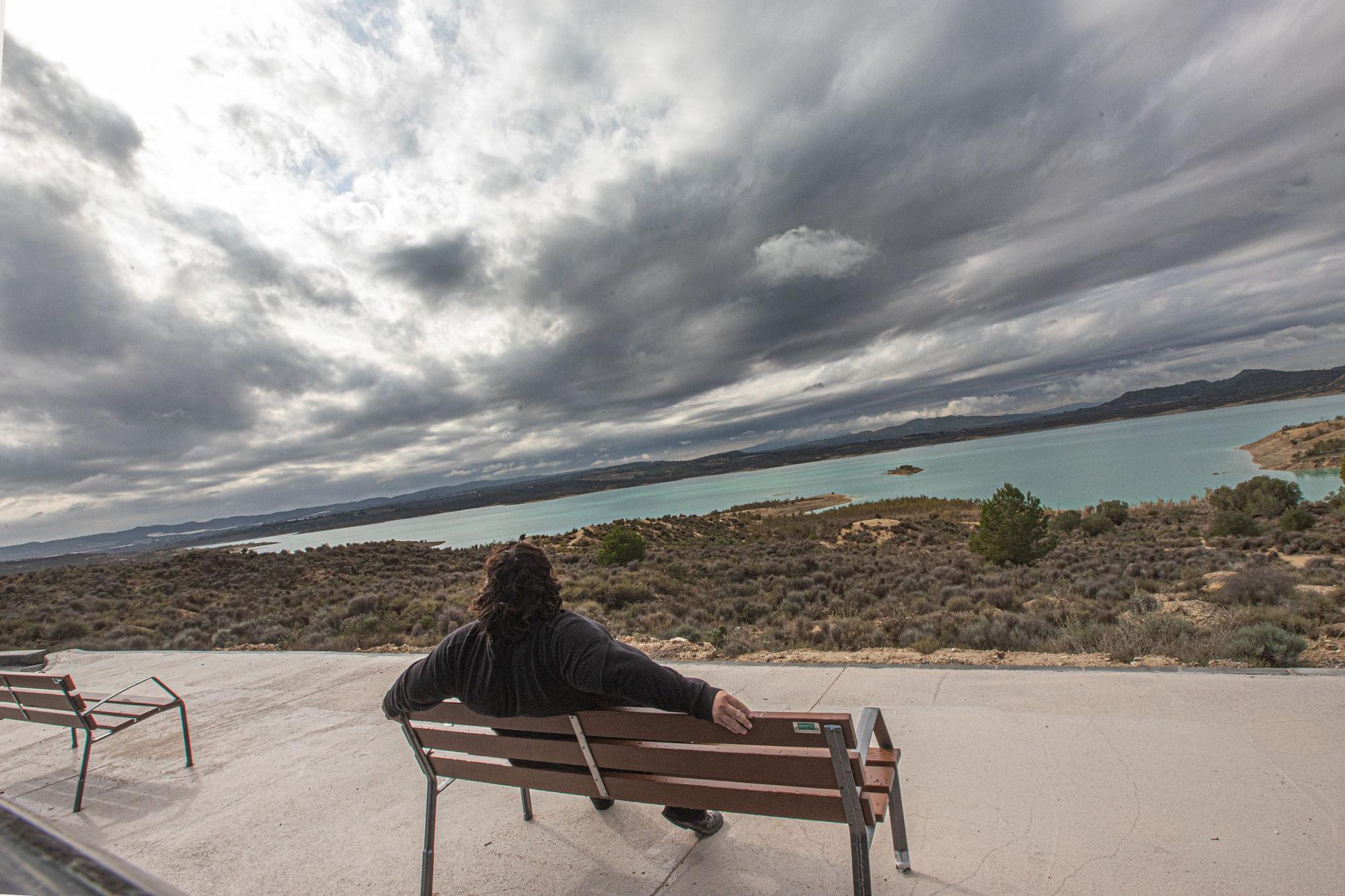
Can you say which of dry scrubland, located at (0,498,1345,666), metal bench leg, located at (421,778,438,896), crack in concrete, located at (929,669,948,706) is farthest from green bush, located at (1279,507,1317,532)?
metal bench leg, located at (421,778,438,896)

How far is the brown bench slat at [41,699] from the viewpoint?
432 cm

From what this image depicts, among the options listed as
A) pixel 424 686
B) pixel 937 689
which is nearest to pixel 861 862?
pixel 424 686

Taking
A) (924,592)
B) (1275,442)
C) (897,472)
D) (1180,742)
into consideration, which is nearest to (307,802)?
(1180,742)

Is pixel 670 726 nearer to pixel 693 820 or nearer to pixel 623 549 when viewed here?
pixel 693 820

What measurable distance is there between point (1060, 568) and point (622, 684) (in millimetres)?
15619

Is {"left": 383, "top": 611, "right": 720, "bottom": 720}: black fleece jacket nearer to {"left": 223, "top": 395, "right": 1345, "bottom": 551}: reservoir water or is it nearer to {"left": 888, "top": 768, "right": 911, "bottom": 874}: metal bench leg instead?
{"left": 888, "top": 768, "right": 911, "bottom": 874}: metal bench leg

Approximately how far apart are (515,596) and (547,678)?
1.15ft

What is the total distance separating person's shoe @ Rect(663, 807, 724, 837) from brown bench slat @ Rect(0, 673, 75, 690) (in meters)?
4.03

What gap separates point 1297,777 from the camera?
10.4 feet

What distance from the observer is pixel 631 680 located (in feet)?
8.11

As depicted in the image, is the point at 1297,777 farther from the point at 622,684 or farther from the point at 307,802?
the point at 307,802

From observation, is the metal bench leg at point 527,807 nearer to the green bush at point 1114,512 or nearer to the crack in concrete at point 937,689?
the crack in concrete at point 937,689

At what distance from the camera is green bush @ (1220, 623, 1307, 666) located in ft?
16.5

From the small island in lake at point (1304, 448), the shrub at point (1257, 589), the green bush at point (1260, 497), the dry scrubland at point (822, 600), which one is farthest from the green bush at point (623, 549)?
the small island in lake at point (1304, 448)
